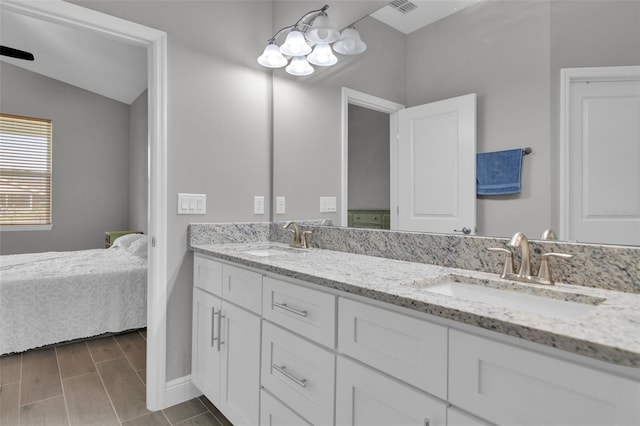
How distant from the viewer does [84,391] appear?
2086mm

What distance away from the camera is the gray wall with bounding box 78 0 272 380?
192 centimetres

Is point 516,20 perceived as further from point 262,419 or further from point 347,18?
point 262,419

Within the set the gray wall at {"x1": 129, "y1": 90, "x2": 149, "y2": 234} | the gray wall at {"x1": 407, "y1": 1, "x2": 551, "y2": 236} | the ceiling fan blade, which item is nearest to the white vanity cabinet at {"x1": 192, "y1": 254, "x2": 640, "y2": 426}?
the gray wall at {"x1": 407, "y1": 1, "x2": 551, "y2": 236}

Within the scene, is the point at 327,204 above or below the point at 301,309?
above

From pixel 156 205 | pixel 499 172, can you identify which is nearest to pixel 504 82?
pixel 499 172

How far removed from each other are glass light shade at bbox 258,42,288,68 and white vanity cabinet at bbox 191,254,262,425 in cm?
121

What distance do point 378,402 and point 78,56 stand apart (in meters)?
4.99

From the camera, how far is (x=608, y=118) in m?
0.94

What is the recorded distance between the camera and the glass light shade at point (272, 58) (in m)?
2.14

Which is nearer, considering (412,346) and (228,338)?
(412,346)

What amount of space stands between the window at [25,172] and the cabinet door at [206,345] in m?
4.39

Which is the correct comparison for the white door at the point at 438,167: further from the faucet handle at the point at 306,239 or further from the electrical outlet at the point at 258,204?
the electrical outlet at the point at 258,204

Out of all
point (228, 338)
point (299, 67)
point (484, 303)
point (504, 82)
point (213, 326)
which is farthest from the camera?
point (299, 67)

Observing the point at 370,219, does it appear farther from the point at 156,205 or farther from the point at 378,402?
the point at 156,205
